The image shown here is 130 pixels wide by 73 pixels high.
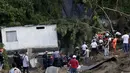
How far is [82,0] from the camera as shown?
34812mm

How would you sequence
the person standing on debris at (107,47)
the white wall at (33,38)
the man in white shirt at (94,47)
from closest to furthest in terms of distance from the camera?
the person standing on debris at (107,47), the man in white shirt at (94,47), the white wall at (33,38)

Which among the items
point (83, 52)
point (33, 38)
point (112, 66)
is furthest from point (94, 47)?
point (33, 38)

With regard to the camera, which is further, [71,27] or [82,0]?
[82,0]

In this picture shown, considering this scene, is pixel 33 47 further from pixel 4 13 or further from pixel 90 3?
pixel 90 3

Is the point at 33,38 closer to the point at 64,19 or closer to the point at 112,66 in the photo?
the point at 64,19

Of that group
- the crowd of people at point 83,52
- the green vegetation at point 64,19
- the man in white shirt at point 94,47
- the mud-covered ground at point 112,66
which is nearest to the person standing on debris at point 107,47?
the crowd of people at point 83,52

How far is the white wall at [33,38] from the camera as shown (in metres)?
31.6

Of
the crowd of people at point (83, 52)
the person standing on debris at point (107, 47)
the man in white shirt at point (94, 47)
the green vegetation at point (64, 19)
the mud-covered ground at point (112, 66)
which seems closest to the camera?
the mud-covered ground at point (112, 66)

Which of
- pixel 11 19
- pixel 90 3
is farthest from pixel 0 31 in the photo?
pixel 90 3

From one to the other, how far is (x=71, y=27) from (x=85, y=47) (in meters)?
2.72

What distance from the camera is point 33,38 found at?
31.9 m

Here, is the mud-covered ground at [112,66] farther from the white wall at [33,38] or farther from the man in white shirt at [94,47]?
the white wall at [33,38]

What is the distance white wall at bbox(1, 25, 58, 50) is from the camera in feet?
104

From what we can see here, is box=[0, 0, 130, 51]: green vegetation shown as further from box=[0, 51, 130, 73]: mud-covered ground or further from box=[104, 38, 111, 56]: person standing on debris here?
box=[0, 51, 130, 73]: mud-covered ground
